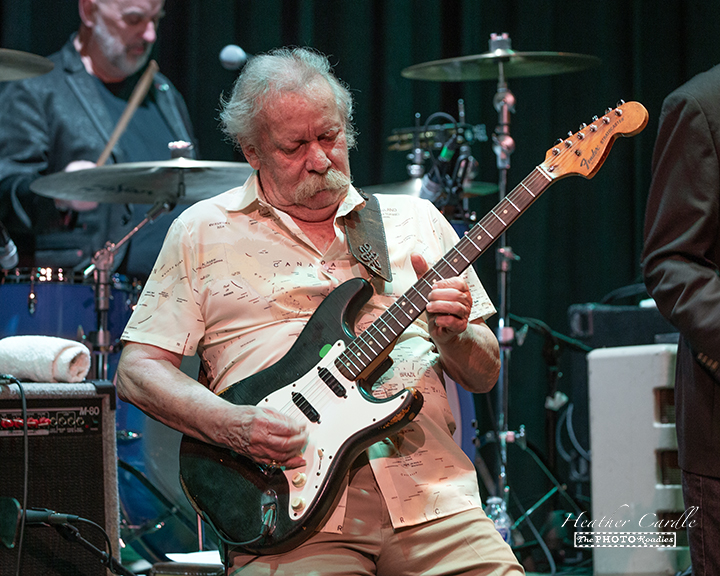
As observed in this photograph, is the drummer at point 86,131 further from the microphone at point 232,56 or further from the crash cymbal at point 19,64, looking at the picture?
the microphone at point 232,56

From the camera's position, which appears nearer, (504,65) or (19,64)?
(19,64)

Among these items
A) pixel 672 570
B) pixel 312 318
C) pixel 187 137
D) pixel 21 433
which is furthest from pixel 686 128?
pixel 187 137

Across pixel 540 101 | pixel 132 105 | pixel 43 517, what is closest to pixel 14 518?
pixel 43 517

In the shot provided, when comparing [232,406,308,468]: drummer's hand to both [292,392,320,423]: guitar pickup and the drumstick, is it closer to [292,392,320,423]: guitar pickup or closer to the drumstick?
[292,392,320,423]: guitar pickup

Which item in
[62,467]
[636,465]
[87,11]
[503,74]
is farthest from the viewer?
[87,11]

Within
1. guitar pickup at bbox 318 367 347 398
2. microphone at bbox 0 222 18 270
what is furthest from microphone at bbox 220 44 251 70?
guitar pickup at bbox 318 367 347 398

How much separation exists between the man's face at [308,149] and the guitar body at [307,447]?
27cm

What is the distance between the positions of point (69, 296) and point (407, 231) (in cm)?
164

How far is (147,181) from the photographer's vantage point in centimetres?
330

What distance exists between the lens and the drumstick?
385 cm

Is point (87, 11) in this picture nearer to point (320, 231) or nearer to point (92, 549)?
point (320, 231)

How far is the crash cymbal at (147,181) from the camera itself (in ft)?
10.2

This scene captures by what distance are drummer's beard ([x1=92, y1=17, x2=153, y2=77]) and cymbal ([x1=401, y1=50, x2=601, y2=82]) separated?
4.40 feet

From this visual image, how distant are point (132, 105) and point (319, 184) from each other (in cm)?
233
